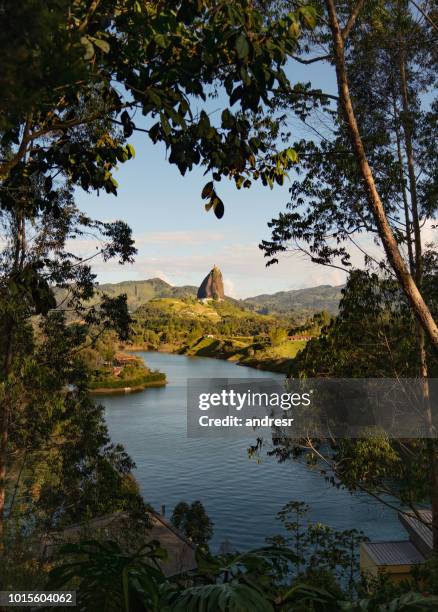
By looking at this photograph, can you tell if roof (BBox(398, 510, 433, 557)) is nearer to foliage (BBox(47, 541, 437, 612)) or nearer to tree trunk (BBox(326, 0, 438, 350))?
tree trunk (BBox(326, 0, 438, 350))

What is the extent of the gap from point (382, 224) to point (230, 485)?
2629 centimetres

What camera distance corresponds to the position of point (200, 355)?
399 feet

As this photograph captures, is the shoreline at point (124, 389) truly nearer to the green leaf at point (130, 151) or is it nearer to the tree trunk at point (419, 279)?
the tree trunk at point (419, 279)

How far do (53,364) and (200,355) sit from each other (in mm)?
108102

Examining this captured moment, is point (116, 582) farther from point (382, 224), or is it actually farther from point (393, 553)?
point (393, 553)

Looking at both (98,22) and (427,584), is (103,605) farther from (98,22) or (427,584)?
(427,584)

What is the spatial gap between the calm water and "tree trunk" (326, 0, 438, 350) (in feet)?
59.1

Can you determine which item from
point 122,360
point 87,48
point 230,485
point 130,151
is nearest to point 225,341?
point 122,360

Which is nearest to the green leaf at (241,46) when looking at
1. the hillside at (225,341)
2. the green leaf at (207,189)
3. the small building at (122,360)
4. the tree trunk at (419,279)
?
the green leaf at (207,189)

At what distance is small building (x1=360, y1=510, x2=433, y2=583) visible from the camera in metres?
14.9

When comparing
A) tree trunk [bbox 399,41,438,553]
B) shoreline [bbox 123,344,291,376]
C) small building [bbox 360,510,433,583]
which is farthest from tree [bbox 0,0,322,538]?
shoreline [bbox 123,344,291,376]

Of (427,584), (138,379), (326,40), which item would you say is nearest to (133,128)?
(427,584)

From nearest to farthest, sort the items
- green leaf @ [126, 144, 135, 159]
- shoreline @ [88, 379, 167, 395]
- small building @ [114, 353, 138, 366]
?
green leaf @ [126, 144, 135, 159] → shoreline @ [88, 379, 167, 395] → small building @ [114, 353, 138, 366]

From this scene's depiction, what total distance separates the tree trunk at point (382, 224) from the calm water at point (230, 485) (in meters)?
18.0
